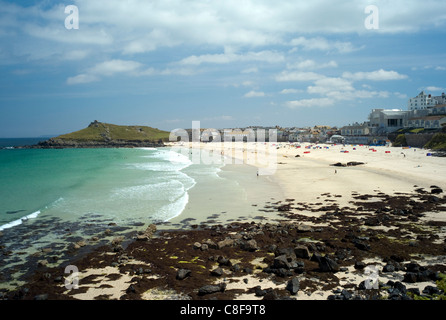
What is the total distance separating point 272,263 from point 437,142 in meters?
61.7

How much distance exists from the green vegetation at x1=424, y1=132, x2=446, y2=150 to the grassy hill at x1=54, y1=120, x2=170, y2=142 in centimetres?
12371

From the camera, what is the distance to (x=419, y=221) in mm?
14656

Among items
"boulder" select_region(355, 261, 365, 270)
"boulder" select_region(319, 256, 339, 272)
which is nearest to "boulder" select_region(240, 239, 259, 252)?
"boulder" select_region(319, 256, 339, 272)

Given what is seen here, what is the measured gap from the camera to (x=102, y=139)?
517 feet

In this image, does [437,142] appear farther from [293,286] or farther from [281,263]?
[293,286]

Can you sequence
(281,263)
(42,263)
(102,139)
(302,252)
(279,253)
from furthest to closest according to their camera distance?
(102,139), (42,263), (279,253), (302,252), (281,263)

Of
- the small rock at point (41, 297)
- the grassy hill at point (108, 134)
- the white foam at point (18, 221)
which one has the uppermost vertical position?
the grassy hill at point (108, 134)

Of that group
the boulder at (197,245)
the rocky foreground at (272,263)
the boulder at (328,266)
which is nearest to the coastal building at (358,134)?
the rocky foreground at (272,263)

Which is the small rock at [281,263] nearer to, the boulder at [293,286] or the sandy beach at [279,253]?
the sandy beach at [279,253]

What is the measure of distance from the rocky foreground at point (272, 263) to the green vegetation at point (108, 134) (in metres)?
151

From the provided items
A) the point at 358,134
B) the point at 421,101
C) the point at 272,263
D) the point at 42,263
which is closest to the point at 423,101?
the point at 421,101

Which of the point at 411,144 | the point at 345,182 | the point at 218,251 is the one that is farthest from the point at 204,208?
the point at 411,144

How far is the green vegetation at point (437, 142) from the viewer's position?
180 ft

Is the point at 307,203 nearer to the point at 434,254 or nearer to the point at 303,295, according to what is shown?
the point at 434,254
